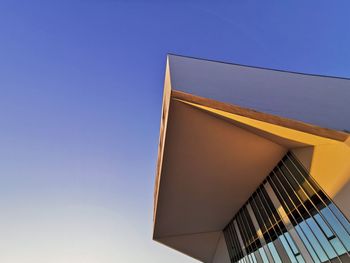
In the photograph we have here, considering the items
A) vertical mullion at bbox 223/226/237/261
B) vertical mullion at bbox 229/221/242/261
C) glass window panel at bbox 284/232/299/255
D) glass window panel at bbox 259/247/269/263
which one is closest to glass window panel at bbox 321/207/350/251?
glass window panel at bbox 284/232/299/255

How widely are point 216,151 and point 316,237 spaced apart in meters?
5.25

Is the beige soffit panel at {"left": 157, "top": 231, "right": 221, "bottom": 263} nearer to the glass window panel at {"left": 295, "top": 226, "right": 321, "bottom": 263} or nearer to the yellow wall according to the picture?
the glass window panel at {"left": 295, "top": 226, "right": 321, "bottom": 263}

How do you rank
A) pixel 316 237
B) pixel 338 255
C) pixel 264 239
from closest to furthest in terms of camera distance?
pixel 338 255, pixel 316 237, pixel 264 239

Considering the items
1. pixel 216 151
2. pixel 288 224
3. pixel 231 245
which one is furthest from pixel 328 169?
pixel 231 245

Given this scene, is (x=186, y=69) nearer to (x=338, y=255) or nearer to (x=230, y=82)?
(x=230, y=82)

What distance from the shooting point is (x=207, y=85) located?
8.84 meters

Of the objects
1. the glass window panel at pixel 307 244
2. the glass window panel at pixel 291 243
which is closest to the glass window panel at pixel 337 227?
the glass window panel at pixel 307 244

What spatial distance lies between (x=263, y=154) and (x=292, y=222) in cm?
327

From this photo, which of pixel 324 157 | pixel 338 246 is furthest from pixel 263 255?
pixel 324 157

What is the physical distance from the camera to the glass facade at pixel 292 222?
7.62 metres

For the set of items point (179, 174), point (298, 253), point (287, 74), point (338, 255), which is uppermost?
point (287, 74)

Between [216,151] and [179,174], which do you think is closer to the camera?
[216,151]

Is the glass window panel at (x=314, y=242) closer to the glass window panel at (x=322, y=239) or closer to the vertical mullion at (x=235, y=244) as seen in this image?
the glass window panel at (x=322, y=239)

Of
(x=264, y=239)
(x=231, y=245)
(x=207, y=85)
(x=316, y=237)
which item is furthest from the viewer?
(x=231, y=245)
